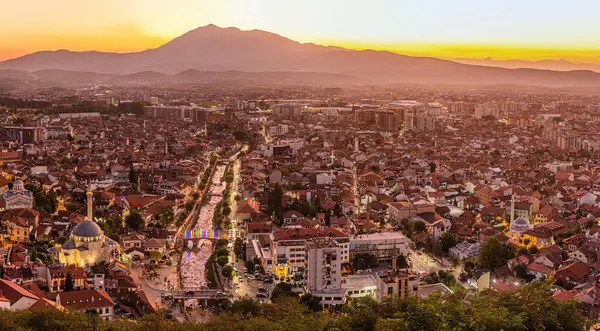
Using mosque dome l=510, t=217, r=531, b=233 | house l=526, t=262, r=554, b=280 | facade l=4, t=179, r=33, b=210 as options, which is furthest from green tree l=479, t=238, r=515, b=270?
facade l=4, t=179, r=33, b=210

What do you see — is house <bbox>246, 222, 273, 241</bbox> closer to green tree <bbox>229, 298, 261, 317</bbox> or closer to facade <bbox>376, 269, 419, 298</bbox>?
facade <bbox>376, 269, 419, 298</bbox>

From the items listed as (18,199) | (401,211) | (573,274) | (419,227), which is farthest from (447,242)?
(18,199)

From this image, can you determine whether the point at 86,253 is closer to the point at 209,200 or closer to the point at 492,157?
the point at 209,200

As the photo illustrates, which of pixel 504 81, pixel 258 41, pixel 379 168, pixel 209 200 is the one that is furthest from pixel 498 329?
pixel 258 41

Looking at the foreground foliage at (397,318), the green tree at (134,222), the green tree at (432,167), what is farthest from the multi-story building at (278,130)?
the foreground foliage at (397,318)

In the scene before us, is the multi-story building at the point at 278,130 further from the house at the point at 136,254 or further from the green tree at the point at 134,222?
the house at the point at 136,254

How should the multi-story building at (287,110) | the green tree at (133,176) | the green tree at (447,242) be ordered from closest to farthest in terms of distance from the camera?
the green tree at (447,242) < the green tree at (133,176) < the multi-story building at (287,110)

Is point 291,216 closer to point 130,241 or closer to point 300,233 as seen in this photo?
point 300,233
